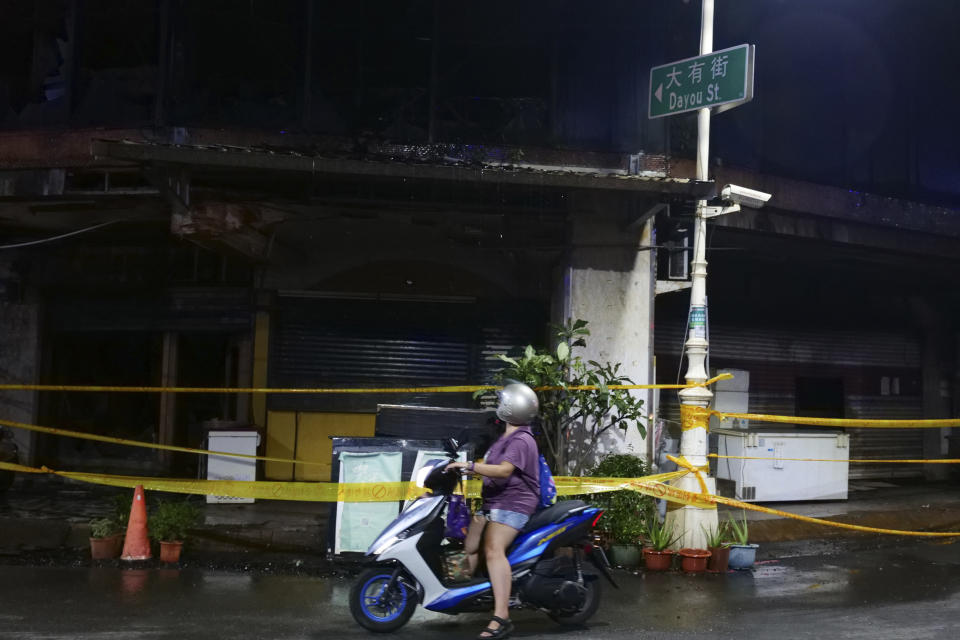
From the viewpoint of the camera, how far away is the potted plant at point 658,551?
8.68 metres

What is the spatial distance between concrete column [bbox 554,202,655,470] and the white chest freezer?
7.98 ft

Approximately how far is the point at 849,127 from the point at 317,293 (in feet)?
→ 29.6

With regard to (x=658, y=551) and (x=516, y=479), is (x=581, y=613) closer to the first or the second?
(x=516, y=479)

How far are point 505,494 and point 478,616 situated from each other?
1.30 meters

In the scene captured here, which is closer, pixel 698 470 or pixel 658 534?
pixel 658 534

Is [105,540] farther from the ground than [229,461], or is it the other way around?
[229,461]

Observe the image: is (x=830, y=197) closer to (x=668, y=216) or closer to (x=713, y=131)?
(x=713, y=131)

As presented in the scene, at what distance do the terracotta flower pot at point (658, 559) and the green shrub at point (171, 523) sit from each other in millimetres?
4596

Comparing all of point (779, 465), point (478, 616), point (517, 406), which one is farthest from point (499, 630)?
point (779, 465)

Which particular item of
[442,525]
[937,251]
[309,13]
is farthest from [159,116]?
[937,251]

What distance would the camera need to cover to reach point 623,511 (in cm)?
891

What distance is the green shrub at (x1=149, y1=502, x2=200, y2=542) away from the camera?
335 inches

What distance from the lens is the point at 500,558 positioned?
586cm

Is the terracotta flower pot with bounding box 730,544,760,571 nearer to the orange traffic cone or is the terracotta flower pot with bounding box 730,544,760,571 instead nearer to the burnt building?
the burnt building
